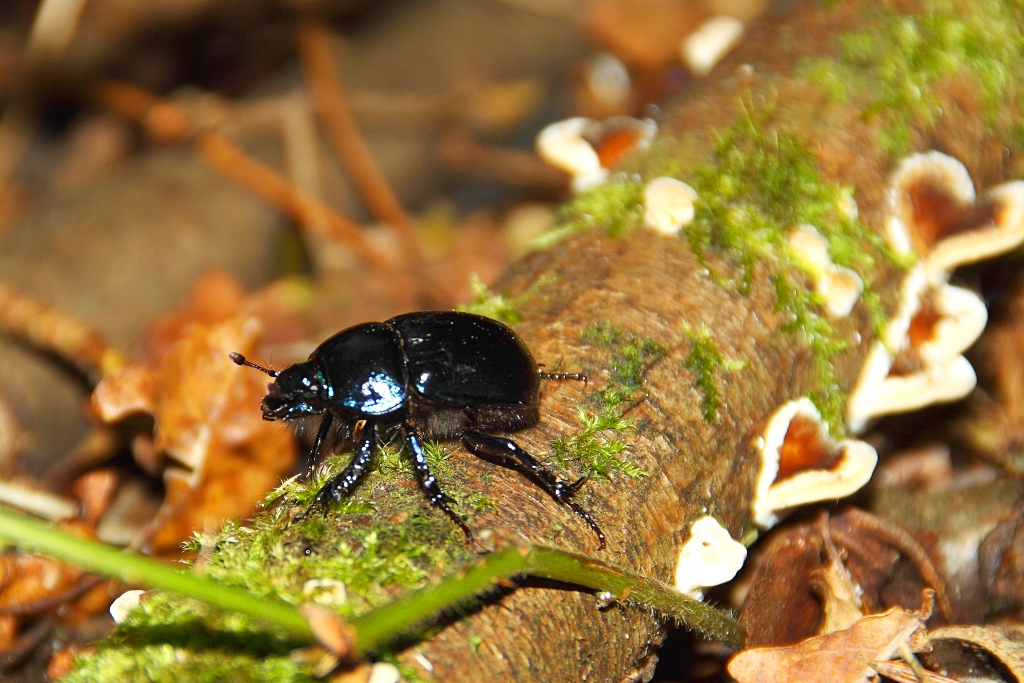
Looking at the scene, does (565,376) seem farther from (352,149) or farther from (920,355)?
(352,149)

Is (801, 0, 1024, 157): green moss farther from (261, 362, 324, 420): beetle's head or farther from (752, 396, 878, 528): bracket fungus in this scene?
(261, 362, 324, 420): beetle's head

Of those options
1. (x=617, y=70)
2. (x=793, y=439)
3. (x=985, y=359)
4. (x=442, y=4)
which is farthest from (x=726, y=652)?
(x=442, y=4)

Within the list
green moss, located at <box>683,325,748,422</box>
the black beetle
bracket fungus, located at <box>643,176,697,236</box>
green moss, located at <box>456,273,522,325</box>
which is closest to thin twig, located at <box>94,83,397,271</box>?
green moss, located at <box>456,273,522,325</box>

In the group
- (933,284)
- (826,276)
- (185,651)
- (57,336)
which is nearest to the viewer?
(185,651)

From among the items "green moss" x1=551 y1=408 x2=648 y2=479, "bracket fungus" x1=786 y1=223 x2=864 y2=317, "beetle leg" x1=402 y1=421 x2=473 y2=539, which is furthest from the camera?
"bracket fungus" x1=786 y1=223 x2=864 y2=317

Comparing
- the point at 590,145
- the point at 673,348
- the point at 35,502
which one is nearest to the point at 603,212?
the point at 673,348

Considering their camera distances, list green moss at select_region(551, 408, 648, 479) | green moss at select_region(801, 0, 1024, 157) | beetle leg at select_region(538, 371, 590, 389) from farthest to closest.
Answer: green moss at select_region(801, 0, 1024, 157) → beetle leg at select_region(538, 371, 590, 389) → green moss at select_region(551, 408, 648, 479)
